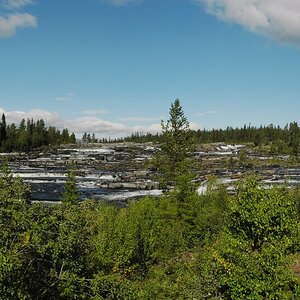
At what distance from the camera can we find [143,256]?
1097 inches

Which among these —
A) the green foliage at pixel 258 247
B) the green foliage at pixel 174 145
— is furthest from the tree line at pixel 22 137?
the green foliage at pixel 258 247

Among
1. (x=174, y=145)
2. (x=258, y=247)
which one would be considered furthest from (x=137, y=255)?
(x=174, y=145)

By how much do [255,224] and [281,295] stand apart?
326cm

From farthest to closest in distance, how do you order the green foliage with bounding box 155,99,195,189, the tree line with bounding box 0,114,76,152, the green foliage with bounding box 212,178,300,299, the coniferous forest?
the tree line with bounding box 0,114,76,152 < the green foliage with bounding box 155,99,195,189 < the green foliage with bounding box 212,178,300,299 < the coniferous forest

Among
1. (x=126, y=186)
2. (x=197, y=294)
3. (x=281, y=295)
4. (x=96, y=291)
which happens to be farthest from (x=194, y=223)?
(x=126, y=186)

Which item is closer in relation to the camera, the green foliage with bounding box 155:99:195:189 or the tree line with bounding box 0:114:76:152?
the green foliage with bounding box 155:99:195:189

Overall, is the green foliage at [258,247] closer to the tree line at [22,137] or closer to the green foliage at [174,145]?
the green foliage at [174,145]

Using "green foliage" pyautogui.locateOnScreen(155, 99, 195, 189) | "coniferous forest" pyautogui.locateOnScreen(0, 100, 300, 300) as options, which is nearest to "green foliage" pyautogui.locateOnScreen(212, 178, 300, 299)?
"coniferous forest" pyautogui.locateOnScreen(0, 100, 300, 300)

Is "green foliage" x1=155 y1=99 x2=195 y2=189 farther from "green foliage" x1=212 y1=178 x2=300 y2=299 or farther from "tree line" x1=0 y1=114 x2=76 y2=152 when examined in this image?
"tree line" x1=0 y1=114 x2=76 y2=152

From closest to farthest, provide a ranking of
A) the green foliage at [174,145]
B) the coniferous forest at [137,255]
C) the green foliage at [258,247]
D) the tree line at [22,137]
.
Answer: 1. the coniferous forest at [137,255]
2. the green foliage at [258,247]
3. the green foliage at [174,145]
4. the tree line at [22,137]

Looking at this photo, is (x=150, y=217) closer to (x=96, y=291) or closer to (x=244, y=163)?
(x=96, y=291)

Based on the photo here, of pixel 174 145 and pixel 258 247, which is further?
pixel 174 145

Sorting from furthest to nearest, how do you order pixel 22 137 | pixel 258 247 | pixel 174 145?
pixel 22 137, pixel 174 145, pixel 258 247

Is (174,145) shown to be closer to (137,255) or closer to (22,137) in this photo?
(137,255)
